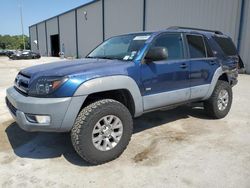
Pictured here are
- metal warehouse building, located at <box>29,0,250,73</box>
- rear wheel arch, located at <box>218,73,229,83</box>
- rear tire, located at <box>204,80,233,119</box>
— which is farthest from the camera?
metal warehouse building, located at <box>29,0,250,73</box>

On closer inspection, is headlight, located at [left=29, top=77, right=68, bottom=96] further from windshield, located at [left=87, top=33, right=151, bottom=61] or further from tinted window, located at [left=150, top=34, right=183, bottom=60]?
tinted window, located at [left=150, top=34, right=183, bottom=60]

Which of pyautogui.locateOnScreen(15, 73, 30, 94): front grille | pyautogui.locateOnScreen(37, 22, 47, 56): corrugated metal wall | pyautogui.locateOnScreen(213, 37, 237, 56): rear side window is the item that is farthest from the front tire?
pyautogui.locateOnScreen(37, 22, 47, 56): corrugated metal wall

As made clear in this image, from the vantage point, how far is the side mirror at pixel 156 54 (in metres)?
3.95

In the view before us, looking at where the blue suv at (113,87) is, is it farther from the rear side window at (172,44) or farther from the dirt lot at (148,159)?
the dirt lot at (148,159)

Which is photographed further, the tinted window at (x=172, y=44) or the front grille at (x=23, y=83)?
the tinted window at (x=172, y=44)

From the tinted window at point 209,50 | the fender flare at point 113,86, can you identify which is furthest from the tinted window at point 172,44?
the fender flare at point 113,86

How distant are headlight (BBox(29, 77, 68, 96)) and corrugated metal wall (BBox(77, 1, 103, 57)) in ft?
82.0

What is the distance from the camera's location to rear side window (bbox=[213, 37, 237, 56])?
573 cm

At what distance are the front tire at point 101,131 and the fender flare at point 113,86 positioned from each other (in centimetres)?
20

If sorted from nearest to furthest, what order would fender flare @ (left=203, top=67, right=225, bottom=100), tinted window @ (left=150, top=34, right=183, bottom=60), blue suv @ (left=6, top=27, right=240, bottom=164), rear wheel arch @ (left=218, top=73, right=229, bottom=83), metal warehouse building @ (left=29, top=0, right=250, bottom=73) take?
blue suv @ (left=6, top=27, right=240, bottom=164) < tinted window @ (left=150, top=34, right=183, bottom=60) < fender flare @ (left=203, top=67, right=225, bottom=100) < rear wheel arch @ (left=218, top=73, right=229, bottom=83) < metal warehouse building @ (left=29, top=0, right=250, bottom=73)

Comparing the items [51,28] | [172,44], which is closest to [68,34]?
[51,28]

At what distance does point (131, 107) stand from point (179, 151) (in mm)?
977

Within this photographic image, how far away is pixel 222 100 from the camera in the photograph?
568 centimetres

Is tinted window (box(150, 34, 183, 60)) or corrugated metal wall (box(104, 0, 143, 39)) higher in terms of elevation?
corrugated metal wall (box(104, 0, 143, 39))
